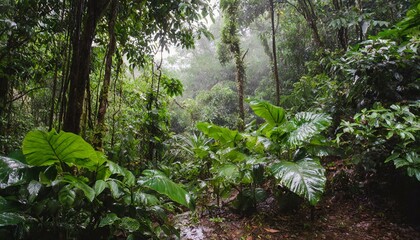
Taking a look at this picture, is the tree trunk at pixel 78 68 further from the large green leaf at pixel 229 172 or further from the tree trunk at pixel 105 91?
the large green leaf at pixel 229 172

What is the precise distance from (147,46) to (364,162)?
3.55m

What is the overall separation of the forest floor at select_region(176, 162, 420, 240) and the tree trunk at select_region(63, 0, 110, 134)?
5.22ft

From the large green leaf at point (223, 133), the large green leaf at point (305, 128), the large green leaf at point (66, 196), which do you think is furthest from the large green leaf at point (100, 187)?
the large green leaf at point (305, 128)

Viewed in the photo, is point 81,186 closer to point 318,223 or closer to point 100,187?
point 100,187

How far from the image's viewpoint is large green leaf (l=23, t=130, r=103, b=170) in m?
1.63

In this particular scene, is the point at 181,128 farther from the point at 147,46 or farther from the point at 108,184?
the point at 108,184

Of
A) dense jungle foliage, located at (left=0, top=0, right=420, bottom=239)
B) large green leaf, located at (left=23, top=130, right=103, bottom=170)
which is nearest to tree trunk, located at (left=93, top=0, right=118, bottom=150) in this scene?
dense jungle foliage, located at (left=0, top=0, right=420, bottom=239)

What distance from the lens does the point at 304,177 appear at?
7.18ft

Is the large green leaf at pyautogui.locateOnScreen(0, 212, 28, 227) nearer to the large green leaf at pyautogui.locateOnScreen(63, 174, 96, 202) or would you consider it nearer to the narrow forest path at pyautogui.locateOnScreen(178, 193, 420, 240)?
the large green leaf at pyautogui.locateOnScreen(63, 174, 96, 202)

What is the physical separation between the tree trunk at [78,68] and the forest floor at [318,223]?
1.59 m

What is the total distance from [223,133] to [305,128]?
96 centimetres

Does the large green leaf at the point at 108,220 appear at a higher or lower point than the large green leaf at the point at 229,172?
lower

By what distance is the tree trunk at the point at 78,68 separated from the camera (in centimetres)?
234

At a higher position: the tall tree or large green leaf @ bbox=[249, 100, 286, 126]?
the tall tree
